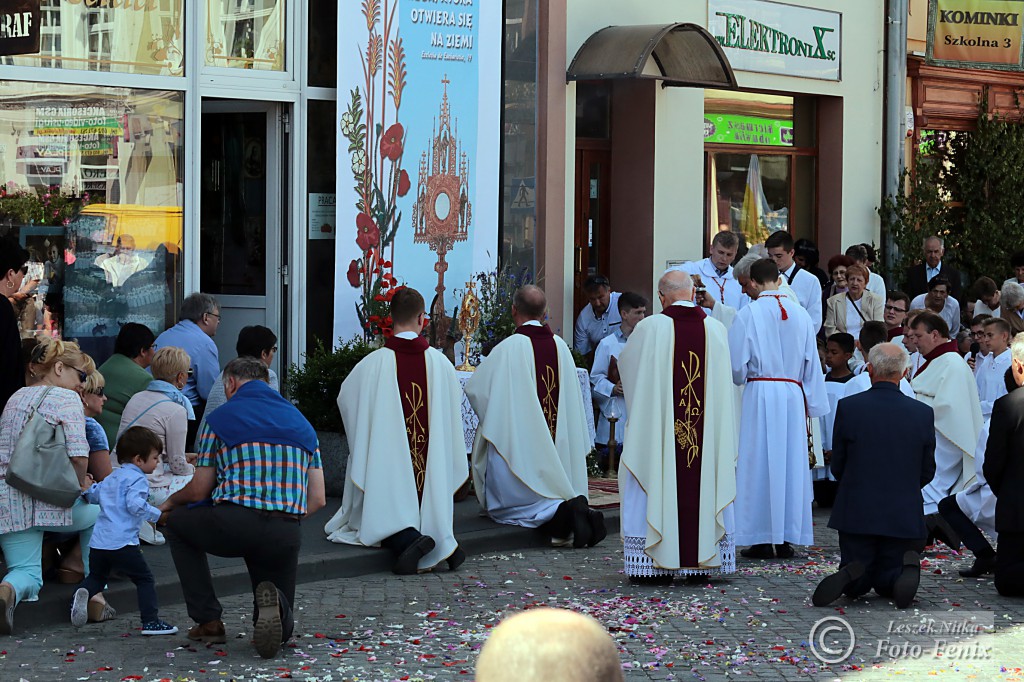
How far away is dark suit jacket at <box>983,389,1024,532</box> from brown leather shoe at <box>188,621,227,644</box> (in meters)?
4.39

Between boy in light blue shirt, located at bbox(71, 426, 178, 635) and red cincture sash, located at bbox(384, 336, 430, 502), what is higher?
red cincture sash, located at bbox(384, 336, 430, 502)

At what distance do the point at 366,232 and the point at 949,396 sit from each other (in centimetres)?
517

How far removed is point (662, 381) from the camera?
9383mm

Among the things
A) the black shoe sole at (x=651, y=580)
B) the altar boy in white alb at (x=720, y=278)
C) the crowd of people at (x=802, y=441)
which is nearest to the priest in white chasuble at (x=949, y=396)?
the crowd of people at (x=802, y=441)

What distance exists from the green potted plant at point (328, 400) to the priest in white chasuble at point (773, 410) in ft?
10.3

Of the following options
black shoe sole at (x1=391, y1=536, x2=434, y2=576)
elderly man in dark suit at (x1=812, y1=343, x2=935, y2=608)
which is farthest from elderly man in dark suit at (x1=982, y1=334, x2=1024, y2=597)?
black shoe sole at (x1=391, y1=536, x2=434, y2=576)

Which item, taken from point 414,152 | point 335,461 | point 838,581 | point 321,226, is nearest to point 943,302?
point 414,152

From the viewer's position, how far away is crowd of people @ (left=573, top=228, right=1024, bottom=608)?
8562 mm

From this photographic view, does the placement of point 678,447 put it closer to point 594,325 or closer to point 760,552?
point 760,552

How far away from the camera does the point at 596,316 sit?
47.8 ft

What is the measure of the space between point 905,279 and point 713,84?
467 cm

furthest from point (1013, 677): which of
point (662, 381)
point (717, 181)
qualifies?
point (717, 181)

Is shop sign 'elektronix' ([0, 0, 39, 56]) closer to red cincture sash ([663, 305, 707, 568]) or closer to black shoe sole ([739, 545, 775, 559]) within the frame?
red cincture sash ([663, 305, 707, 568])

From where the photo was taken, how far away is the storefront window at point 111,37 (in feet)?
37.4
